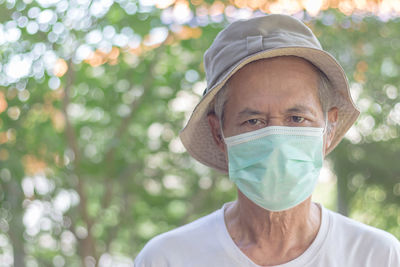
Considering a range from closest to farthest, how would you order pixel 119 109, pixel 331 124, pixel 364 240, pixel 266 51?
1. pixel 266 51
2. pixel 364 240
3. pixel 331 124
4. pixel 119 109

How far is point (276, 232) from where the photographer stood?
2219 millimetres

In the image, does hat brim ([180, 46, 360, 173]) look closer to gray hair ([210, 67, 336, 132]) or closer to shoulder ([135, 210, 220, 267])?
gray hair ([210, 67, 336, 132])

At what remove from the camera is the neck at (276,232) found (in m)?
2.17

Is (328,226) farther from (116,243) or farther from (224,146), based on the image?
(116,243)

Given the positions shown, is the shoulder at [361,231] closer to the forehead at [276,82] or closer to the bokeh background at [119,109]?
the forehead at [276,82]

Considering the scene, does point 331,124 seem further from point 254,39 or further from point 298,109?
point 254,39

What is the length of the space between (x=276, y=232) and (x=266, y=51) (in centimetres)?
72

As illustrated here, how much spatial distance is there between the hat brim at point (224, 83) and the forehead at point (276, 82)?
0.03 metres

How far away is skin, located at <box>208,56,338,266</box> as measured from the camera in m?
2.07

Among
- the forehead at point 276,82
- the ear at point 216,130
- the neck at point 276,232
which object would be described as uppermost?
the forehead at point 276,82

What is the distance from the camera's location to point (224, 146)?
7.52 ft

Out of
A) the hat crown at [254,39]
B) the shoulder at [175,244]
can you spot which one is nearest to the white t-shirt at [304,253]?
the shoulder at [175,244]

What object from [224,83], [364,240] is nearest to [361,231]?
[364,240]

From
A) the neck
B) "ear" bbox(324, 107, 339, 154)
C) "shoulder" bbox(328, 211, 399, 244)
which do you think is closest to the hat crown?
"ear" bbox(324, 107, 339, 154)
